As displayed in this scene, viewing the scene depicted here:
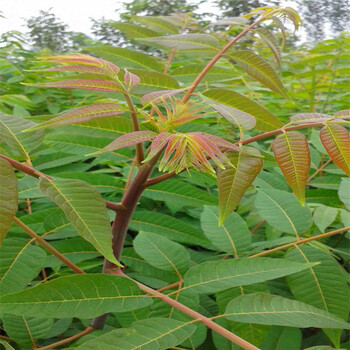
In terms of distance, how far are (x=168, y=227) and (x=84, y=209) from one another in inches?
15.1

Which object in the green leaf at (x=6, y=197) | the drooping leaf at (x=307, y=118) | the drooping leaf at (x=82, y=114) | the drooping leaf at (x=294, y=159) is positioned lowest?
the drooping leaf at (x=294, y=159)

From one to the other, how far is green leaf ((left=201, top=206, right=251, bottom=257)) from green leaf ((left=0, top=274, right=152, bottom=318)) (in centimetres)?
23

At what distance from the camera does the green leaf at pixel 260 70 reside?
718mm

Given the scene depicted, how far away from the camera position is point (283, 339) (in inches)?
26.9

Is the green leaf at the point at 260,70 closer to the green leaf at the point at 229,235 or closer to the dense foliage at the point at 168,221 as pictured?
the dense foliage at the point at 168,221

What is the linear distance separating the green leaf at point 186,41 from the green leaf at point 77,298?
1.58ft

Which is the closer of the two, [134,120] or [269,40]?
[134,120]

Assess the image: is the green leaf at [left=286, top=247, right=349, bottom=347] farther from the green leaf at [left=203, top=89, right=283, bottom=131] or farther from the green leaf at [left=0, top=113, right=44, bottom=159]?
the green leaf at [left=0, top=113, right=44, bottom=159]

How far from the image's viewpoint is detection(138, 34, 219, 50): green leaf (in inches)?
31.4

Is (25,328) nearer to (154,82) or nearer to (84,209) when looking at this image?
(84,209)

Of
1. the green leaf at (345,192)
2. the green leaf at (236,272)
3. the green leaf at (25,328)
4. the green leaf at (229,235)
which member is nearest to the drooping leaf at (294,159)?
the green leaf at (236,272)

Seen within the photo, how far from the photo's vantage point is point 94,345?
48cm

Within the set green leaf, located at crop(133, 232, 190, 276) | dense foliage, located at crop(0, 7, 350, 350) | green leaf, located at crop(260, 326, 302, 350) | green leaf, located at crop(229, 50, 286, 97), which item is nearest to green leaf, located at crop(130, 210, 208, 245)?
dense foliage, located at crop(0, 7, 350, 350)

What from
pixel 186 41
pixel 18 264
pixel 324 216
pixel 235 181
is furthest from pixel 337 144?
pixel 18 264
